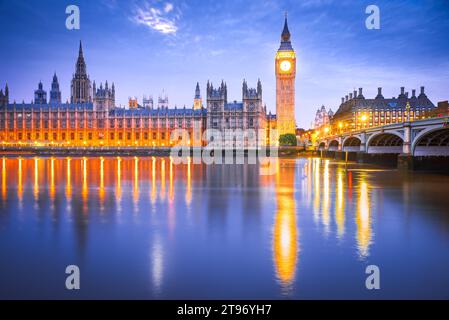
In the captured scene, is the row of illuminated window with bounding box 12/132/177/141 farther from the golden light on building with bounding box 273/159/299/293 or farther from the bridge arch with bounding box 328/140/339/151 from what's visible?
the golden light on building with bounding box 273/159/299/293

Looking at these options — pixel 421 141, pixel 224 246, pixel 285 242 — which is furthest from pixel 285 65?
pixel 224 246

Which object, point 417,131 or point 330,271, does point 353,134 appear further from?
point 330,271

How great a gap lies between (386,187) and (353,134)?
3842 centimetres

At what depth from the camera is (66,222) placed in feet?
46.2

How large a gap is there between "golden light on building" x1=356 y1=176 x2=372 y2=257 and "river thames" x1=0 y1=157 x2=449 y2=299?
0.04 m

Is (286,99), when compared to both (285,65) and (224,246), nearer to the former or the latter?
(285,65)

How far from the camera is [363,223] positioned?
1409 cm

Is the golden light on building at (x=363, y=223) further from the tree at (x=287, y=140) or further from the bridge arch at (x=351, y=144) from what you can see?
the tree at (x=287, y=140)

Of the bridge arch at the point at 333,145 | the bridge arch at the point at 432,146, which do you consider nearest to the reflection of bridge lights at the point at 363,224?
the bridge arch at the point at 432,146

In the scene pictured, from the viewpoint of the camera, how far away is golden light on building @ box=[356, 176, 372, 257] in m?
11.0

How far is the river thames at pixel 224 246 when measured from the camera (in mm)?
8055

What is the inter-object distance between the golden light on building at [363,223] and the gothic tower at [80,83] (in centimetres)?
12537

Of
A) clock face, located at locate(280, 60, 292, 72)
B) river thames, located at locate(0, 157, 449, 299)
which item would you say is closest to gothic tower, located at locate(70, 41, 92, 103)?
clock face, located at locate(280, 60, 292, 72)
